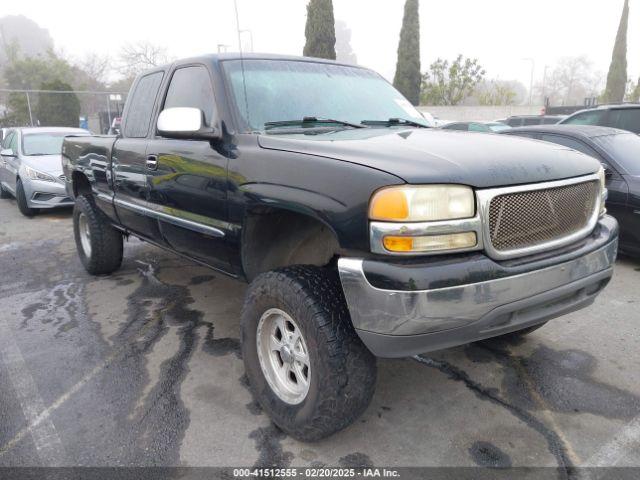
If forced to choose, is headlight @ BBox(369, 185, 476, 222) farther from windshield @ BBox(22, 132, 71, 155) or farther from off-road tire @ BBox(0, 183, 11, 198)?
off-road tire @ BBox(0, 183, 11, 198)

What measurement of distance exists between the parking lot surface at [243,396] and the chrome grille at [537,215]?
3.30ft

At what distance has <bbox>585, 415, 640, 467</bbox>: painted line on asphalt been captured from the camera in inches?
91.7

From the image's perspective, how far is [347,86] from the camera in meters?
3.50

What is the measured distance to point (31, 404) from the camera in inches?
113

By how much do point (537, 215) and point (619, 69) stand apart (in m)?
34.4

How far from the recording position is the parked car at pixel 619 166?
16.4 ft

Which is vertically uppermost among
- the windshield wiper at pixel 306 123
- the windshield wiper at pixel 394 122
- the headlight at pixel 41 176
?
the windshield wiper at pixel 306 123

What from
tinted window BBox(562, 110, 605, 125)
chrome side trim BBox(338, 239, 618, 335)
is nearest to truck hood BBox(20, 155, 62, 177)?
chrome side trim BBox(338, 239, 618, 335)

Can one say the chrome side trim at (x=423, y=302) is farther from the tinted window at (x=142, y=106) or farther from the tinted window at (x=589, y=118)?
the tinted window at (x=589, y=118)

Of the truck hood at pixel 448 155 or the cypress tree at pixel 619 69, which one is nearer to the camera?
the truck hood at pixel 448 155

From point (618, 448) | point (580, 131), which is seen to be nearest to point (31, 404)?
point (618, 448)

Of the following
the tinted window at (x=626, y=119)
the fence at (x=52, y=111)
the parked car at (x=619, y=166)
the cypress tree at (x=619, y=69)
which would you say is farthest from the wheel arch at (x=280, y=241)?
the cypress tree at (x=619, y=69)

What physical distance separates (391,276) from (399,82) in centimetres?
2651

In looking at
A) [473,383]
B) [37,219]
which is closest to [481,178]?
[473,383]
